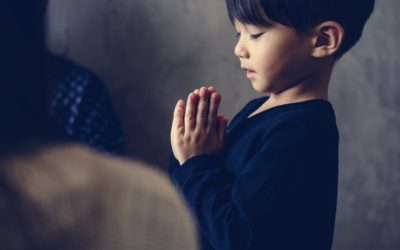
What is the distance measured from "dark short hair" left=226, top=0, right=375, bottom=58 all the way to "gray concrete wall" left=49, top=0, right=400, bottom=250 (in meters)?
0.74

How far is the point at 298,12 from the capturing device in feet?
2.79

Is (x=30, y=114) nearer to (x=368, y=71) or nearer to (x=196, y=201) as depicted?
(x=196, y=201)

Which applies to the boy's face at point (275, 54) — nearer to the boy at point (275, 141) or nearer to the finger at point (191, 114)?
the boy at point (275, 141)

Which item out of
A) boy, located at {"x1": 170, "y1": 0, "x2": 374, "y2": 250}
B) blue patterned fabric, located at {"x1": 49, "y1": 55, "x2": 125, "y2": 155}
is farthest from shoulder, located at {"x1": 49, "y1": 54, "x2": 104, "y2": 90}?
boy, located at {"x1": 170, "y1": 0, "x2": 374, "y2": 250}

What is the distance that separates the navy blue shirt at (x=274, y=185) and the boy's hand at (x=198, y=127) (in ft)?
0.08

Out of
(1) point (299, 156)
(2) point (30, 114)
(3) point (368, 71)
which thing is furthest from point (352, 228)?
(2) point (30, 114)

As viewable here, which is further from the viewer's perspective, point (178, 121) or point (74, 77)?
point (74, 77)

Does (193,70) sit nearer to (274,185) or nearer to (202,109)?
(202,109)

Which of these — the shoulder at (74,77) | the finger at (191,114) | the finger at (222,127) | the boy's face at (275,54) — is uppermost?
the boy's face at (275,54)

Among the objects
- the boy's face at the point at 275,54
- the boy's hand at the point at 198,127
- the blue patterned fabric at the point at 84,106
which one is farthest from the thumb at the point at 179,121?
the blue patterned fabric at the point at 84,106

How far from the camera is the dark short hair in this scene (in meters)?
0.85

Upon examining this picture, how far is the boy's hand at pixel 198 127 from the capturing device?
875 mm

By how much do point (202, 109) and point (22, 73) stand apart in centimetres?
51

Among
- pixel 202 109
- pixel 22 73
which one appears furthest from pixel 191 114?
pixel 22 73
